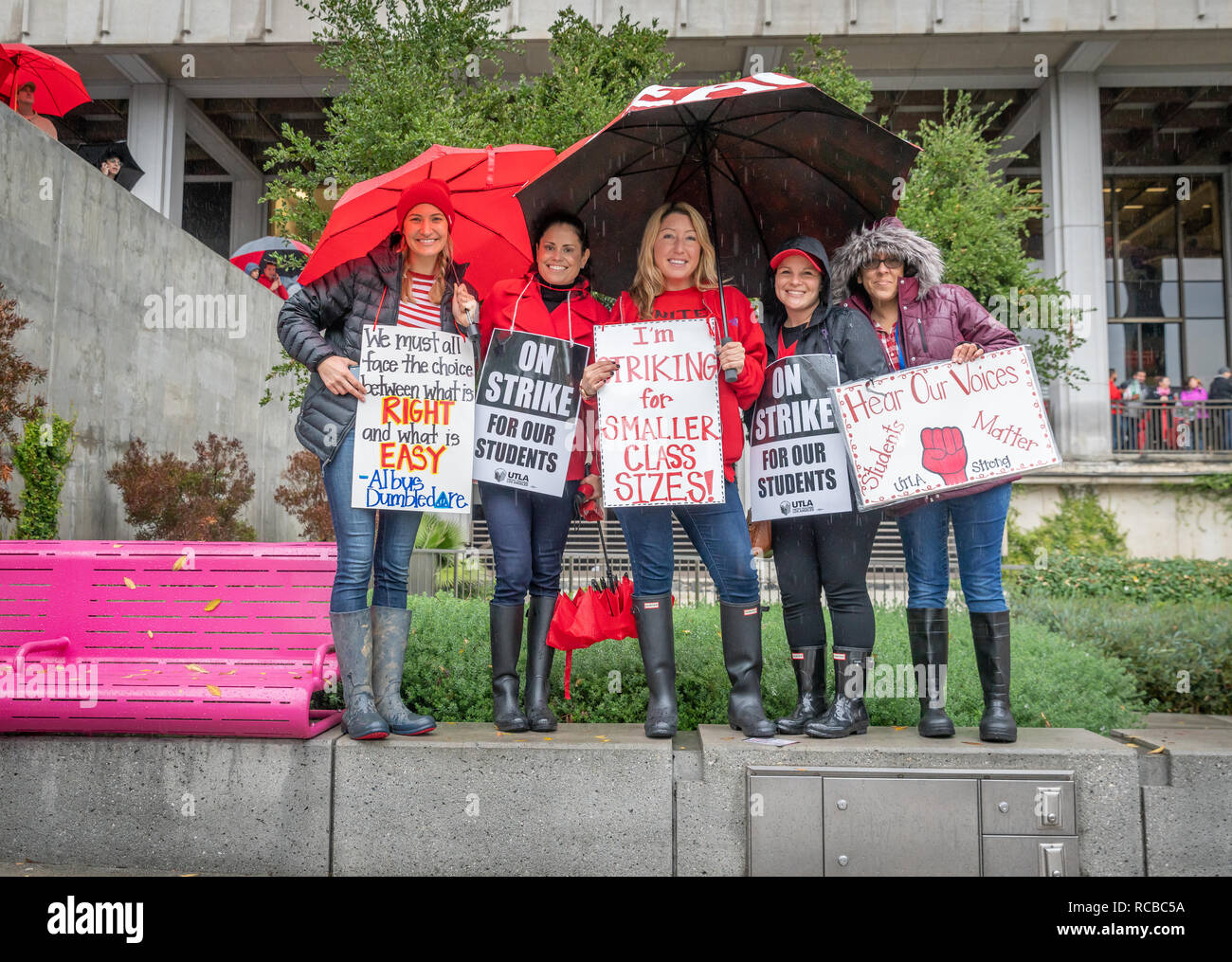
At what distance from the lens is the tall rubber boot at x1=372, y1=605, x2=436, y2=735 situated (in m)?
4.27

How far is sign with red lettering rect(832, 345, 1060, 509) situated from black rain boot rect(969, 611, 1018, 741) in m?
0.65

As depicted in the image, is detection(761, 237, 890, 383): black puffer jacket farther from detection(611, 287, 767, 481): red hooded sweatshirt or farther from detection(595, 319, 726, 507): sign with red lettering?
detection(595, 319, 726, 507): sign with red lettering

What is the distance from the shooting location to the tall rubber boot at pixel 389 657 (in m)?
4.27

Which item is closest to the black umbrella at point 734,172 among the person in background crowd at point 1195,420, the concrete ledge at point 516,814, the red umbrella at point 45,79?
the concrete ledge at point 516,814

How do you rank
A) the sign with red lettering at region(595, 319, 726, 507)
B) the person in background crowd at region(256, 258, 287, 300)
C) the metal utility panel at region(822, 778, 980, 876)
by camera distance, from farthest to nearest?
1. the person in background crowd at region(256, 258, 287, 300)
2. the sign with red lettering at region(595, 319, 726, 507)
3. the metal utility panel at region(822, 778, 980, 876)

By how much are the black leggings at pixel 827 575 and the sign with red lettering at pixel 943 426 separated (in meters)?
0.23

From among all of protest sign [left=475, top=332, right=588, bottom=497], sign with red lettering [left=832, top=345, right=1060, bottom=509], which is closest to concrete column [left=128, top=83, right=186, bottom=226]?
protest sign [left=475, top=332, right=588, bottom=497]

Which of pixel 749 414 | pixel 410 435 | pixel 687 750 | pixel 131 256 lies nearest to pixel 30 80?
pixel 131 256

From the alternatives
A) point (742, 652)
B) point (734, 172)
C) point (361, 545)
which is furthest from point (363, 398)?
point (734, 172)

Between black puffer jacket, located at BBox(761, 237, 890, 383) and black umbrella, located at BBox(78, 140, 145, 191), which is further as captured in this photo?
black umbrella, located at BBox(78, 140, 145, 191)

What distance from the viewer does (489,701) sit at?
4.96 m

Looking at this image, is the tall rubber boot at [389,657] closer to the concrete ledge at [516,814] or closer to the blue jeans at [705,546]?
the concrete ledge at [516,814]

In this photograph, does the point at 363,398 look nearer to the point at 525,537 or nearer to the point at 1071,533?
the point at 525,537

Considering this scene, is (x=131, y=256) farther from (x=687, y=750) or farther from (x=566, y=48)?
(x=687, y=750)
